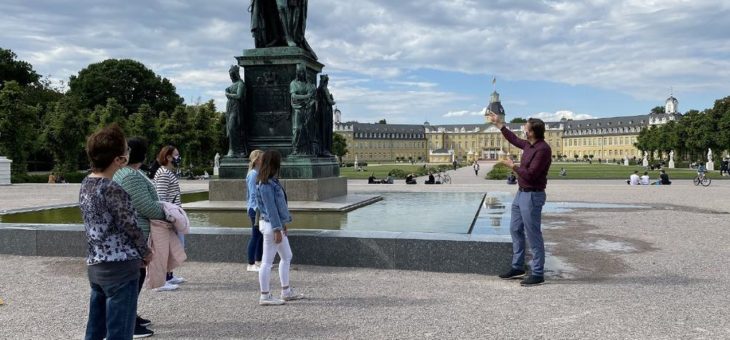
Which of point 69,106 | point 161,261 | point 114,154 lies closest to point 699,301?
point 161,261

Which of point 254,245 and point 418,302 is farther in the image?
point 254,245

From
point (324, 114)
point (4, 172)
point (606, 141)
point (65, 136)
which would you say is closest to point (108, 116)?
point (65, 136)

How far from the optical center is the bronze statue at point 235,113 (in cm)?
1266

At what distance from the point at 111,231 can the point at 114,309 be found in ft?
1.63

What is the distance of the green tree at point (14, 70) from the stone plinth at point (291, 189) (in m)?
57.8

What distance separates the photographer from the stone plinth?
12445mm

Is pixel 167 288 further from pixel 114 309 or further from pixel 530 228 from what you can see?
pixel 530 228

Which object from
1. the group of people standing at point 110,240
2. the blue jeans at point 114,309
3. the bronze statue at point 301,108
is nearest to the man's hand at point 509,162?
the group of people standing at point 110,240

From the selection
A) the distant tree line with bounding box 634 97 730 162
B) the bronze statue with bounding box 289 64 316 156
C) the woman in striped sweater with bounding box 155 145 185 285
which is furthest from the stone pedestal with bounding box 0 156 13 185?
the distant tree line with bounding box 634 97 730 162

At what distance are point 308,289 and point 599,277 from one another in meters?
3.78

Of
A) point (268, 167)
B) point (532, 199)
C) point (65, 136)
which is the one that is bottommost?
point (532, 199)

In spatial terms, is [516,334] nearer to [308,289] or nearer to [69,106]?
[308,289]

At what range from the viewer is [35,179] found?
40312 mm

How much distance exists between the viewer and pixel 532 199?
7.23 m
